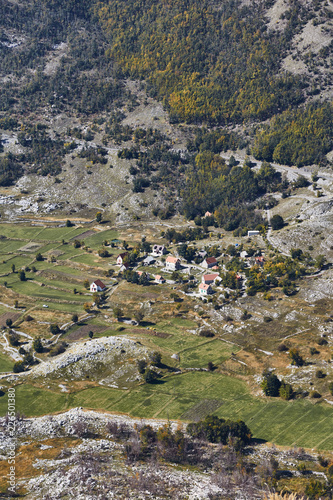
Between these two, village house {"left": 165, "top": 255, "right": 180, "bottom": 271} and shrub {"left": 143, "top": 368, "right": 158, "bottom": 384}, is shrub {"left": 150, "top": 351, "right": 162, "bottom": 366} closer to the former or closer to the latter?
shrub {"left": 143, "top": 368, "right": 158, "bottom": 384}

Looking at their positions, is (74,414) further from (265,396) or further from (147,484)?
(265,396)

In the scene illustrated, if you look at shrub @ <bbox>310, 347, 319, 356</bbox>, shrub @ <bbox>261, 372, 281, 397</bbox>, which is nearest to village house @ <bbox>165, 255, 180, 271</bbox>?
shrub @ <bbox>310, 347, 319, 356</bbox>

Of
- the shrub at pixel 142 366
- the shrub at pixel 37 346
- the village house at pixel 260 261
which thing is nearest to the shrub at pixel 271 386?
the shrub at pixel 142 366

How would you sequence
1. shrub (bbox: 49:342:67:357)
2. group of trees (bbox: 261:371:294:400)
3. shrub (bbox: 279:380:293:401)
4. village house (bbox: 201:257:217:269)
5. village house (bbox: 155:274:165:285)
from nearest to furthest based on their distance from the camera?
shrub (bbox: 279:380:293:401)
group of trees (bbox: 261:371:294:400)
shrub (bbox: 49:342:67:357)
village house (bbox: 155:274:165:285)
village house (bbox: 201:257:217:269)

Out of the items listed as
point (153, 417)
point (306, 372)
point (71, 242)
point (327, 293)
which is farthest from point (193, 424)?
point (71, 242)

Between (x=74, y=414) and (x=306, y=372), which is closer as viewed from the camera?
(x=74, y=414)

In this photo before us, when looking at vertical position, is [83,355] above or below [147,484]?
below

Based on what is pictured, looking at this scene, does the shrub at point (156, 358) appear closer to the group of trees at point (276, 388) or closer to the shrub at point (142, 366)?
the shrub at point (142, 366)
